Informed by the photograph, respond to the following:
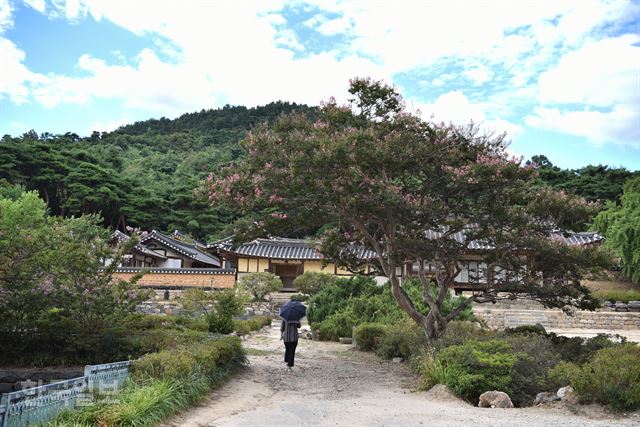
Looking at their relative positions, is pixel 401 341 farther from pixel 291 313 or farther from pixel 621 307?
pixel 621 307

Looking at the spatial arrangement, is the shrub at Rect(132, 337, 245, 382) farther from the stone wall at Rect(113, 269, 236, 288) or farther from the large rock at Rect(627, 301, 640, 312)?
the large rock at Rect(627, 301, 640, 312)

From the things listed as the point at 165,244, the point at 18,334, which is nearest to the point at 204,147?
the point at 165,244

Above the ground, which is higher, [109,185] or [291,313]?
[109,185]

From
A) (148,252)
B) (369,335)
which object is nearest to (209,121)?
(148,252)

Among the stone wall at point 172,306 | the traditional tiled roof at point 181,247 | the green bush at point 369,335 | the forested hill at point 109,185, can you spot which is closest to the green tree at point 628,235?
the stone wall at point 172,306

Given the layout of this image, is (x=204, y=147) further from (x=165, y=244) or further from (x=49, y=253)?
(x=49, y=253)

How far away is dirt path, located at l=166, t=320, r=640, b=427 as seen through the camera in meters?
7.04

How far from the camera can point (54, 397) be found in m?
6.11

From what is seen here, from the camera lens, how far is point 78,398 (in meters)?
6.46

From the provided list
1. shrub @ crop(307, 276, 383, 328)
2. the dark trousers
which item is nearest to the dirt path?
the dark trousers

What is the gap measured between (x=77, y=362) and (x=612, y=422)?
991 cm

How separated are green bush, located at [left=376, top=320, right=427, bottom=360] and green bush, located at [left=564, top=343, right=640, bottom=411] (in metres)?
4.29

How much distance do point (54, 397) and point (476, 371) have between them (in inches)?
241

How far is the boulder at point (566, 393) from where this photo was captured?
8067 mm
